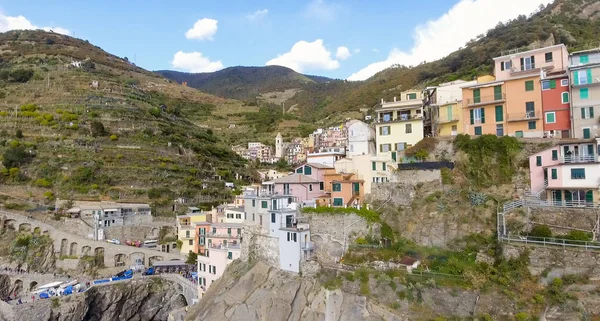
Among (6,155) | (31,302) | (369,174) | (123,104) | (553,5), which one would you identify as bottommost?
(31,302)

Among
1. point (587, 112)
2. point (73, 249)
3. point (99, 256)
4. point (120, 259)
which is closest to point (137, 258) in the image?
point (120, 259)

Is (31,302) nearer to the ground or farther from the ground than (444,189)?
nearer to the ground

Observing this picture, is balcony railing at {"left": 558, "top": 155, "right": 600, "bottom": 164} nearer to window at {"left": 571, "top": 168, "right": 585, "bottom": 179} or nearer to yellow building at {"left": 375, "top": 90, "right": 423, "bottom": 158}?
window at {"left": 571, "top": 168, "right": 585, "bottom": 179}

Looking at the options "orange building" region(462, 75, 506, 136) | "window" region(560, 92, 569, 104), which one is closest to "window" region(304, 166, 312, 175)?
"orange building" region(462, 75, 506, 136)

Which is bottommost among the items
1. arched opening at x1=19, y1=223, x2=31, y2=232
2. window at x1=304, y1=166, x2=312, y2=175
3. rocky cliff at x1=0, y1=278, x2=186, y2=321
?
rocky cliff at x1=0, y1=278, x2=186, y2=321

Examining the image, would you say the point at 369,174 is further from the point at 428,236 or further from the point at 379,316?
the point at 379,316

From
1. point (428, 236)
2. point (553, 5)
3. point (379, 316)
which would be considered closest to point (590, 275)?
point (428, 236)

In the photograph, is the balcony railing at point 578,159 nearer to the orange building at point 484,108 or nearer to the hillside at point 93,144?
the orange building at point 484,108
